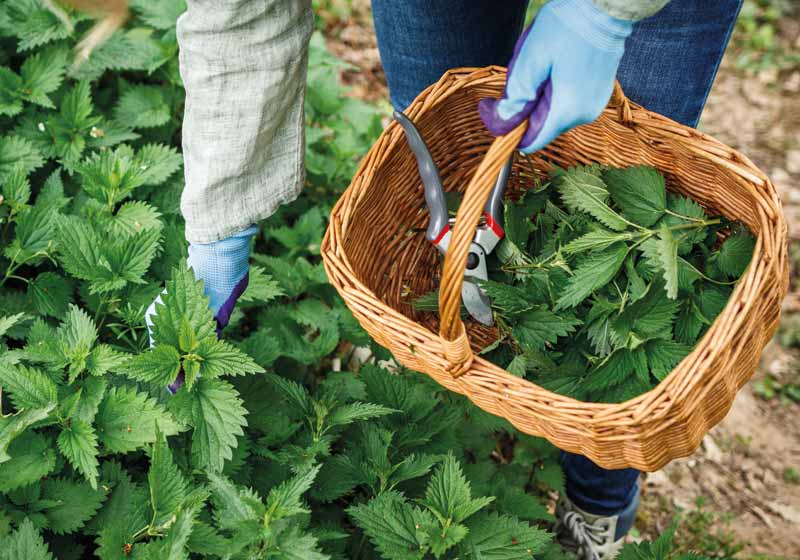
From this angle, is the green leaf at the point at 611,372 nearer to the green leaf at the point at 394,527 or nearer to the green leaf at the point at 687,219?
the green leaf at the point at 687,219

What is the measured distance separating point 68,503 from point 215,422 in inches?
13.2

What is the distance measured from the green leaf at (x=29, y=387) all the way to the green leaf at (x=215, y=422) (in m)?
0.28

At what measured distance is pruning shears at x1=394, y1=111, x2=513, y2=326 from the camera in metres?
1.46

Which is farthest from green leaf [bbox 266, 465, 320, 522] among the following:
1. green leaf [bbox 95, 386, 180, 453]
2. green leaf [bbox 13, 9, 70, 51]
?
green leaf [bbox 13, 9, 70, 51]

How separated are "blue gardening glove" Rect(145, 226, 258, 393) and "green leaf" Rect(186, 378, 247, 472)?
12 cm

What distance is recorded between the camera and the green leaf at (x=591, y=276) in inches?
55.9

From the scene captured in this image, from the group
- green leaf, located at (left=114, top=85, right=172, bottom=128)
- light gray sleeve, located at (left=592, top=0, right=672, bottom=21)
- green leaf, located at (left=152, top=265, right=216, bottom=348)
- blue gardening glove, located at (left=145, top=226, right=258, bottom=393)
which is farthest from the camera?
green leaf, located at (left=114, top=85, right=172, bottom=128)

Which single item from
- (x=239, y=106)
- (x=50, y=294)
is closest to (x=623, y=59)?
(x=239, y=106)

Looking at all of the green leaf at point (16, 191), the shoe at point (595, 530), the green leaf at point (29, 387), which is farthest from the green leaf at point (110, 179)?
the shoe at point (595, 530)

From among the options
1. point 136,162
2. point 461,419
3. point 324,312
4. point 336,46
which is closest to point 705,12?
point 461,419

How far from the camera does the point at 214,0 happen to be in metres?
1.21

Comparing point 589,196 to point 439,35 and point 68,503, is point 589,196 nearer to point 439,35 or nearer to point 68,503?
point 439,35

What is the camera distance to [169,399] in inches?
54.5

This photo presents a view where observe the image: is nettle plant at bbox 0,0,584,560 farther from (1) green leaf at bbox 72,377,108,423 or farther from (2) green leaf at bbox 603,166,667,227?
(2) green leaf at bbox 603,166,667,227
